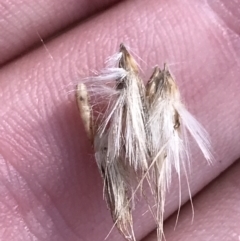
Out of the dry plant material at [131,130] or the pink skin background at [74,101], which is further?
the pink skin background at [74,101]

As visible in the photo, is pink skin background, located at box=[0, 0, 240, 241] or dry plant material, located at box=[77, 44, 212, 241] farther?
pink skin background, located at box=[0, 0, 240, 241]

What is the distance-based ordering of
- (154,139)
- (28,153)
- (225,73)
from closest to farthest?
(154,139), (28,153), (225,73)

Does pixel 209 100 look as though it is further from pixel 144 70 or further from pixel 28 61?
pixel 28 61

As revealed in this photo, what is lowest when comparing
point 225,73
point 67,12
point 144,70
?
point 225,73

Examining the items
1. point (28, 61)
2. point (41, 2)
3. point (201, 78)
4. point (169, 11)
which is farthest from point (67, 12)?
point (201, 78)

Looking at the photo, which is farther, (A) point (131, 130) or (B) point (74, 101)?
(B) point (74, 101)
